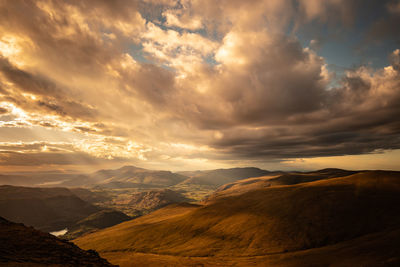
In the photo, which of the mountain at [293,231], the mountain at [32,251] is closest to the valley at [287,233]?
the mountain at [293,231]

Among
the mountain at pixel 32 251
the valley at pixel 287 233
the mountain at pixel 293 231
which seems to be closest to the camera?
the mountain at pixel 32 251

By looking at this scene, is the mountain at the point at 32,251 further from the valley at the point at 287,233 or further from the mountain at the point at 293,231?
the mountain at the point at 293,231

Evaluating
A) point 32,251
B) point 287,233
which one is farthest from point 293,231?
point 32,251

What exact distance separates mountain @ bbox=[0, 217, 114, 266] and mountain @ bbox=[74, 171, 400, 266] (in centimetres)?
3625

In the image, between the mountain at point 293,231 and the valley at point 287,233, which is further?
the valley at point 287,233

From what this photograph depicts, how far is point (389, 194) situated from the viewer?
9525 centimetres

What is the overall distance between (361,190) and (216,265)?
104131 millimetres

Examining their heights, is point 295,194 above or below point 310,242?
above

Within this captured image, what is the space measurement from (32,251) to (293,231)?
93.1 m

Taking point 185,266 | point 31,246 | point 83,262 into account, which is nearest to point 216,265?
point 185,266

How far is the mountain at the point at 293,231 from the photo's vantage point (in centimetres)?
5884

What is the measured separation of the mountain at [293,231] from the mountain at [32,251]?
36.3 meters

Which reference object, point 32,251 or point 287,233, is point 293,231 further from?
point 32,251

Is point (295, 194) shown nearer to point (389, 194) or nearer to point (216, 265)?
point (389, 194)
